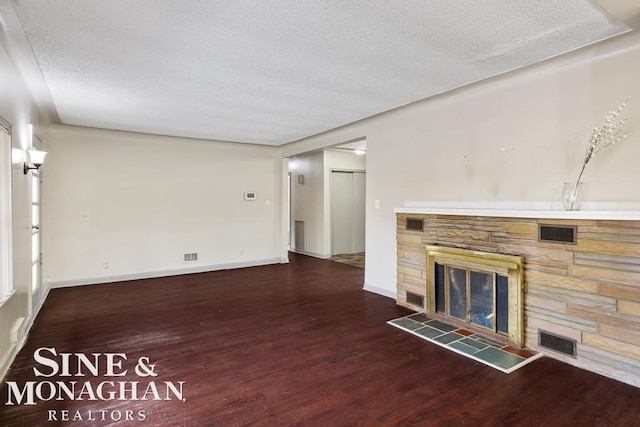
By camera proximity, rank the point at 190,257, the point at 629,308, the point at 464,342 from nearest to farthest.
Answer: the point at 629,308
the point at 464,342
the point at 190,257

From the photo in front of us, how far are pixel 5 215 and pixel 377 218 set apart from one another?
3.93 metres

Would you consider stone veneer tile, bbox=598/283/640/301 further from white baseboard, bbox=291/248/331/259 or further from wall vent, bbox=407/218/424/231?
white baseboard, bbox=291/248/331/259

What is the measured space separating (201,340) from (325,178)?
508 centimetres

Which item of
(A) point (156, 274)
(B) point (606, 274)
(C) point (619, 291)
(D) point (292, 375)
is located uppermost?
(B) point (606, 274)

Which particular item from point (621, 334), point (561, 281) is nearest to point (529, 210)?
point (561, 281)

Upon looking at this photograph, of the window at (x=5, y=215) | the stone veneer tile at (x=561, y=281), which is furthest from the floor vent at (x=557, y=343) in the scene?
the window at (x=5, y=215)

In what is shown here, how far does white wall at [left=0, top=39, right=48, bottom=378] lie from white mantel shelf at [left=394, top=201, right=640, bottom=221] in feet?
12.4

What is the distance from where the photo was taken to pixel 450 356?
2877 millimetres

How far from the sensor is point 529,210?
2.99 m

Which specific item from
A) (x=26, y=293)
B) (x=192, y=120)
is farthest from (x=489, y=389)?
(x=192, y=120)

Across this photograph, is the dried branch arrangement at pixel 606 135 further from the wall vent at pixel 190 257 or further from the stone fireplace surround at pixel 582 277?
the wall vent at pixel 190 257

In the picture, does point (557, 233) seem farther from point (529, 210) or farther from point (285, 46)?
point (285, 46)

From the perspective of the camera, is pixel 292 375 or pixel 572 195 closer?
pixel 292 375

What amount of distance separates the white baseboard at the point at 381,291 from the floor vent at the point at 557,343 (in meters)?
1.87
